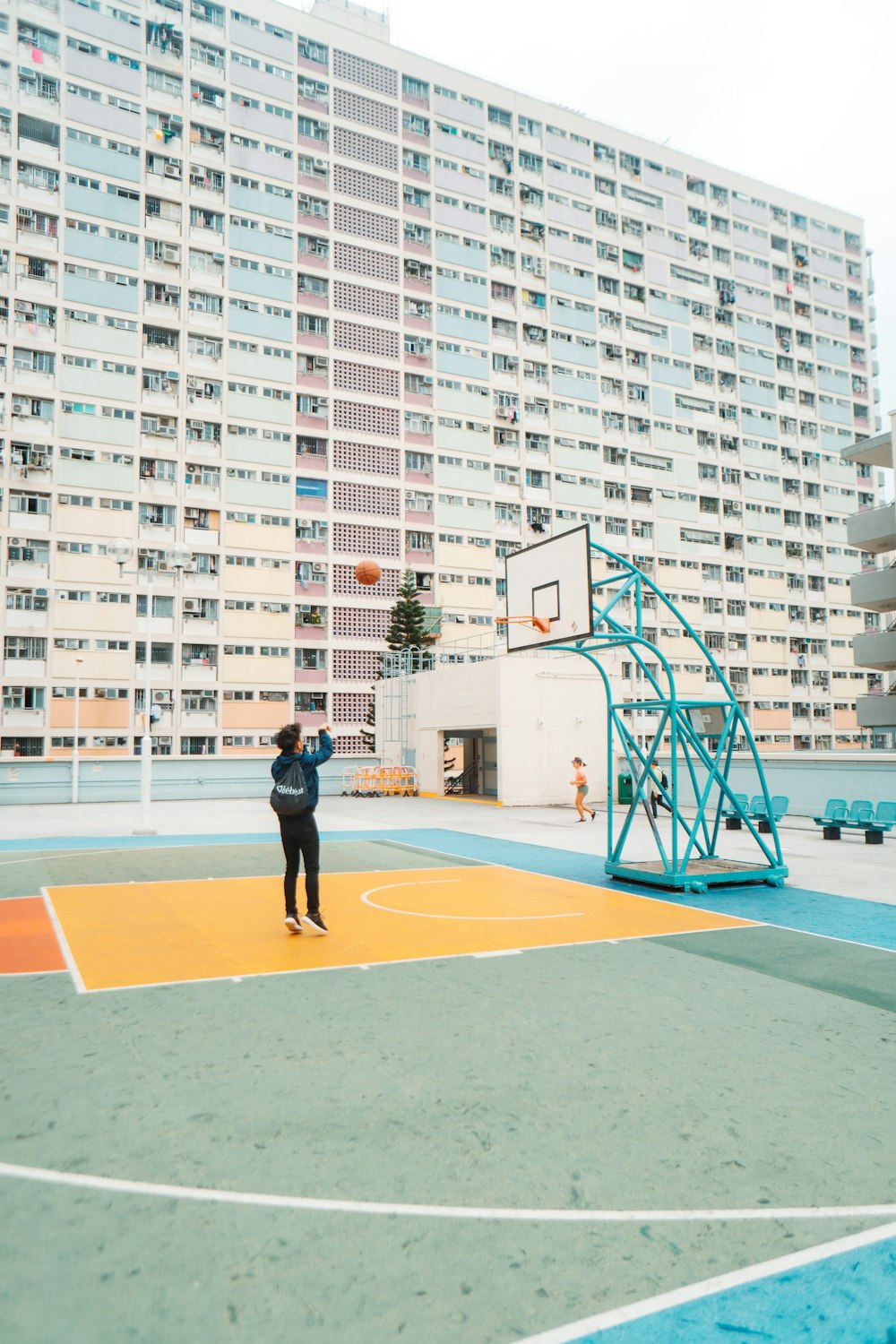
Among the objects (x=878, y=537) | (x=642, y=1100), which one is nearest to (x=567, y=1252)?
(x=642, y=1100)

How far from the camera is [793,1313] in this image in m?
3.00

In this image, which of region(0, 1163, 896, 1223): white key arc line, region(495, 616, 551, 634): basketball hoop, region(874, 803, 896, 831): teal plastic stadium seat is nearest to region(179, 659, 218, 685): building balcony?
region(495, 616, 551, 634): basketball hoop

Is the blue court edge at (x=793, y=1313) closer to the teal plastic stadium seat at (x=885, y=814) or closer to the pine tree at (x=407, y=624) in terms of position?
the teal plastic stadium seat at (x=885, y=814)

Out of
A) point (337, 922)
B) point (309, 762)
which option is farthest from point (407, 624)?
point (309, 762)

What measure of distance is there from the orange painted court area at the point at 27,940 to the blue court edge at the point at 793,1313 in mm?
6218

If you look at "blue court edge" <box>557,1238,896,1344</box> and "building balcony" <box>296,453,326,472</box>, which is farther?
"building balcony" <box>296,453,326,472</box>

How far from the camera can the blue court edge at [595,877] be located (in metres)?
9.55

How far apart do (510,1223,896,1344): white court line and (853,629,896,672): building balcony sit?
36379 mm

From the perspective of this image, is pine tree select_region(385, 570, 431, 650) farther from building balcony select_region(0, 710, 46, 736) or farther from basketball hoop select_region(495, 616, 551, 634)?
basketball hoop select_region(495, 616, 551, 634)

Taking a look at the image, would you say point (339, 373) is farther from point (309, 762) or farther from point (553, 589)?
point (309, 762)

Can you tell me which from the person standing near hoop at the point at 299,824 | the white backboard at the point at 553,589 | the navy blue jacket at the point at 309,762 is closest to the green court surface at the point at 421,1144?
the person standing near hoop at the point at 299,824

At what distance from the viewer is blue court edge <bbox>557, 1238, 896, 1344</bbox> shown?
286cm

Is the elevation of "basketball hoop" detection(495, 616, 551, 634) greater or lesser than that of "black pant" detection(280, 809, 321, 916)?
greater

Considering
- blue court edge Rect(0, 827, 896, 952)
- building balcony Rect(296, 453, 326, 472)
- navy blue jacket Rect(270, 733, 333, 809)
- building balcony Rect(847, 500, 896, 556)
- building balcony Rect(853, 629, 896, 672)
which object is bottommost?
blue court edge Rect(0, 827, 896, 952)
